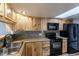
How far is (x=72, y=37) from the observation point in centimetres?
170

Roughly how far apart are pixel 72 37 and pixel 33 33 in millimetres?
525

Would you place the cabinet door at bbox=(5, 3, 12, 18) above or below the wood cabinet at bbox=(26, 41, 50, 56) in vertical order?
above

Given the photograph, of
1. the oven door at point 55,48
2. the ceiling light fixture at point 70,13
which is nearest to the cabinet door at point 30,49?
the oven door at point 55,48

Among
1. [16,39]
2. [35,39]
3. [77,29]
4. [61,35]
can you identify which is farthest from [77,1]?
[16,39]

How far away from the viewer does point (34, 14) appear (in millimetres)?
1647

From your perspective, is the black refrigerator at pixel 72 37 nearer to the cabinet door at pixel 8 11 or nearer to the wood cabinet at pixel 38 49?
the wood cabinet at pixel 38 49

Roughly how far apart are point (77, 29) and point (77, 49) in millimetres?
264

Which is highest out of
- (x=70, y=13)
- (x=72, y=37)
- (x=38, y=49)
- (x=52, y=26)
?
(x=70, y=13)

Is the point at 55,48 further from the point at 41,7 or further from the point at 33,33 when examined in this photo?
the point at 41,7

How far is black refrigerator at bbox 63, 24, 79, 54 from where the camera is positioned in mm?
1677

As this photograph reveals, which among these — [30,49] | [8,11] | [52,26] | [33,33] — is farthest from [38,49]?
[8,11]

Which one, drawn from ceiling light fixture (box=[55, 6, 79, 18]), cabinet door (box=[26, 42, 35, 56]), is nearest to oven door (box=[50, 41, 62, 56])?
cabinet door (box=[26, 42, 35, 56])

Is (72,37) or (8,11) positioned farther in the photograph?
(72,37)

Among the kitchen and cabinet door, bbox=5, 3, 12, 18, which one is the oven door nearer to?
the kitchen
